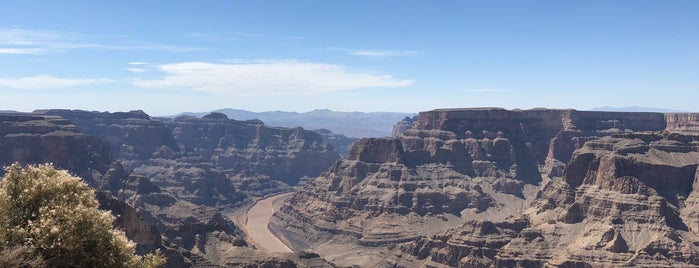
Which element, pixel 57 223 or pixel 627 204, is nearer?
pixel 57 223

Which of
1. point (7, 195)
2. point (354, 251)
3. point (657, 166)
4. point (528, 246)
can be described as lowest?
point (354, 251)

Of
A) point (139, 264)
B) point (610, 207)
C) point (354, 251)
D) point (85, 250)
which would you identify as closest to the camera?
point (85, 250)

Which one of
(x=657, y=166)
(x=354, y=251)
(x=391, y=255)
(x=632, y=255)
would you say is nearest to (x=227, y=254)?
(x=391, y=255)

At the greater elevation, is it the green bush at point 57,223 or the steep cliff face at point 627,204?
the green bush at point 57,223

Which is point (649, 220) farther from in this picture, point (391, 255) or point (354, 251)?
point (354, 251)

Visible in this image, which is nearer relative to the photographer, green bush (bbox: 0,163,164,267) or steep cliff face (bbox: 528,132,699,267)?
green bush (bbox: 0,163,164,267)

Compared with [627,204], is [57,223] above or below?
above

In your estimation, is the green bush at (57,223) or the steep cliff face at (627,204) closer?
the green bush at (57,223)

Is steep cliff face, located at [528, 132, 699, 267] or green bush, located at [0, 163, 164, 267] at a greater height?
green bush, located at [0, 163, 164, 267]
